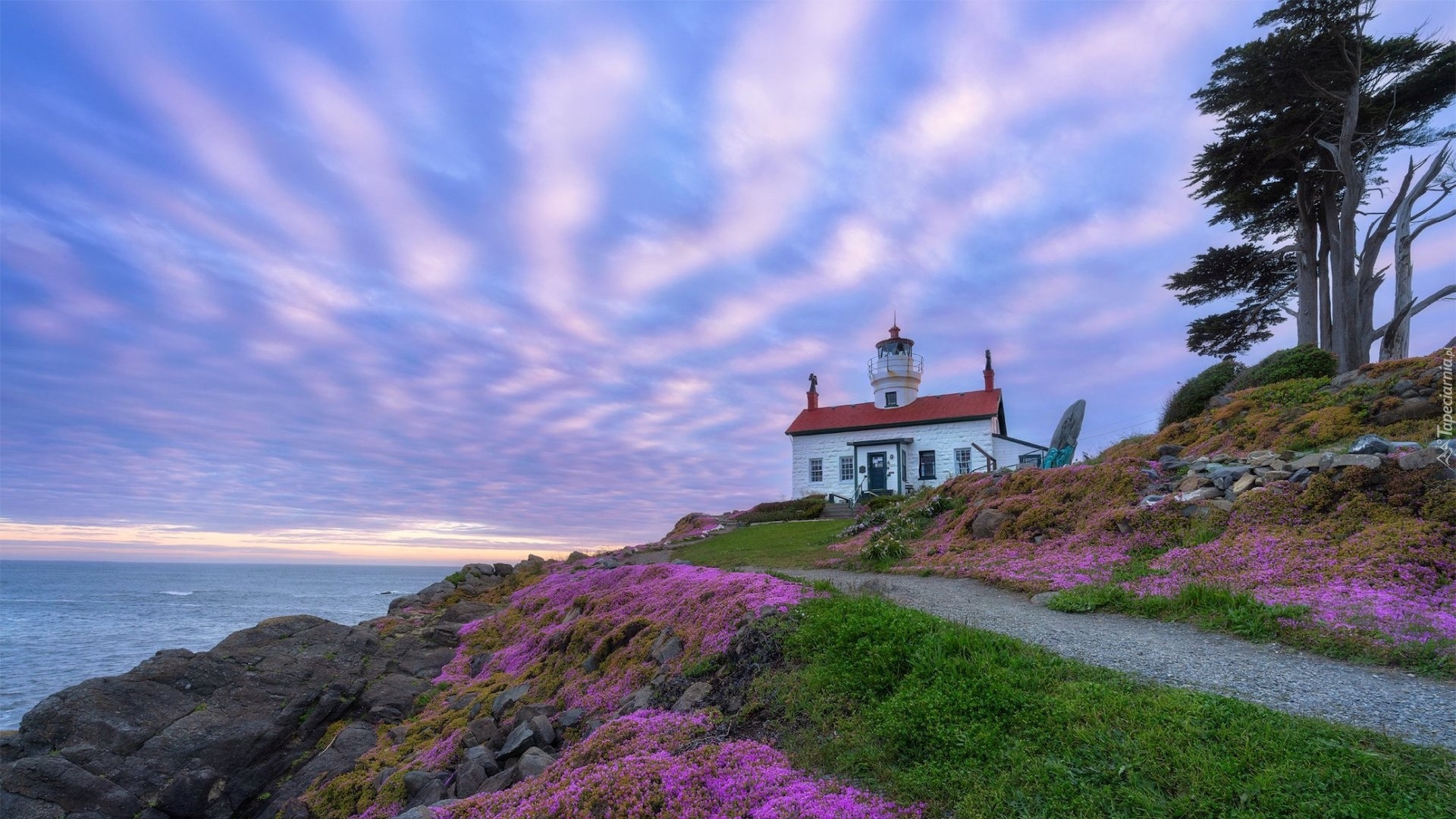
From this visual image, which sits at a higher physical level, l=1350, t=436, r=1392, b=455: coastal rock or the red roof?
the red roof

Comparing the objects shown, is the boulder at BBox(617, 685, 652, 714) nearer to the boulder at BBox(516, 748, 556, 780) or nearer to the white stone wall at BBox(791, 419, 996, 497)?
the boulder at BBox(516, 748, 556, 780)

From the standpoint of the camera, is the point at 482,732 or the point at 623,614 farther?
the point at 623,614

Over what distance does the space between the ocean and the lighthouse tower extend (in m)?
32.4

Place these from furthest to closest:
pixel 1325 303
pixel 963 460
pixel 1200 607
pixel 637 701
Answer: pixel 963 460, pixel 1325 303, pixel 1200 607, pixel 637 701

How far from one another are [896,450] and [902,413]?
2.93 m

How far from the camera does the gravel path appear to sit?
507 centimetres

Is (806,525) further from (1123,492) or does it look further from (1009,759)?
(1009,759)

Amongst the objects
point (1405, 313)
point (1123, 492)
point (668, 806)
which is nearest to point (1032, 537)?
point (1123, 492)

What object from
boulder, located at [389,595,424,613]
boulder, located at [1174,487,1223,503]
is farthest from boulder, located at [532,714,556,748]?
boulder, located at [389,595,424,613]

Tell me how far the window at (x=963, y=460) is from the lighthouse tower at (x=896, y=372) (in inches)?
215

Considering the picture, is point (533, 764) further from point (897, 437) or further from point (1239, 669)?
point (897, 437)

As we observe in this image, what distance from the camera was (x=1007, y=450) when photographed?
3731 cm

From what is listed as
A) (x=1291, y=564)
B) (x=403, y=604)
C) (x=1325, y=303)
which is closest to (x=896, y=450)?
(x=1325, y=303)

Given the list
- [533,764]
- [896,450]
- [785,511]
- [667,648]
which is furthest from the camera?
[896,450]
